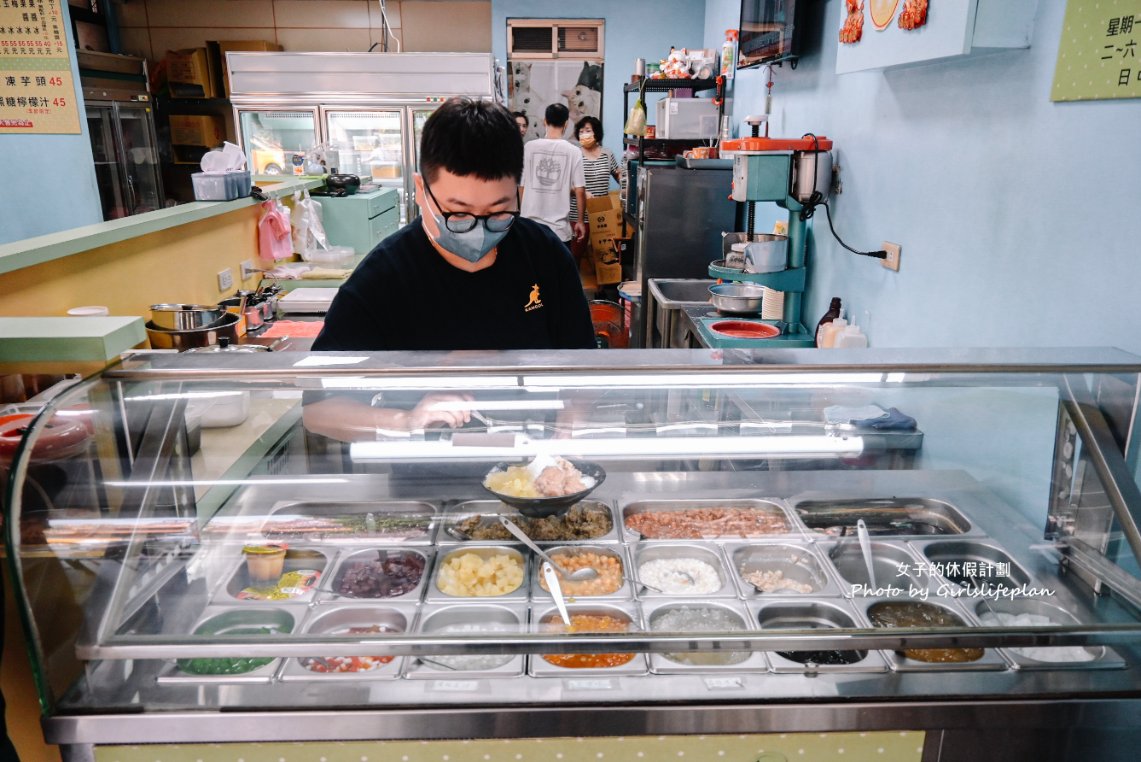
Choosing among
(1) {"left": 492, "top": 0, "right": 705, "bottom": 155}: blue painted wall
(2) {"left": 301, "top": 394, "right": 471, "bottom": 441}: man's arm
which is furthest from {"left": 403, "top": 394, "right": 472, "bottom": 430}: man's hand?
(1) {"left": 492, "top": 0, "right": 705, "bottom": 155}: blue painted wall

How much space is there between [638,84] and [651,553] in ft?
19.7

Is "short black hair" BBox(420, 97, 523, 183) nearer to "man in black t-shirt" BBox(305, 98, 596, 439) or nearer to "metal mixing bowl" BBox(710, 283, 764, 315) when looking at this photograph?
"man in black t-shirt" BBox(305, 98, 596, 439)

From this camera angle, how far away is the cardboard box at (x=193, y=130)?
955 cm

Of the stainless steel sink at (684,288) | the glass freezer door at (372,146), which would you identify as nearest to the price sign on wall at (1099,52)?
the stainless steel sink at (684,288)

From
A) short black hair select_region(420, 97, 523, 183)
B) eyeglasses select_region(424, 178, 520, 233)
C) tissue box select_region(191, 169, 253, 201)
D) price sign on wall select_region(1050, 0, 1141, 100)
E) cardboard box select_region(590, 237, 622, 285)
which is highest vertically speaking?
price sign on wall select_region(1050, 0, 1141, 100)

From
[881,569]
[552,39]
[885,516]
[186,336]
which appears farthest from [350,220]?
[881,569]

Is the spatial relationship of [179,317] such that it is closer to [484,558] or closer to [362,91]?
[484,558]

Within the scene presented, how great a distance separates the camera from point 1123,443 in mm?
1555

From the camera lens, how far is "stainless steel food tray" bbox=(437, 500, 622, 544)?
66.7 inches

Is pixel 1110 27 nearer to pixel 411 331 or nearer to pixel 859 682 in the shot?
pixel 859 682

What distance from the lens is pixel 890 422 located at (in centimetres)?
174

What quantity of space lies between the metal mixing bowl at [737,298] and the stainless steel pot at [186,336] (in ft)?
8.45

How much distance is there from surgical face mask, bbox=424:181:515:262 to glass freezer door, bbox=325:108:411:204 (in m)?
7.33

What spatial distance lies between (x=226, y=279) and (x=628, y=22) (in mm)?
6803
